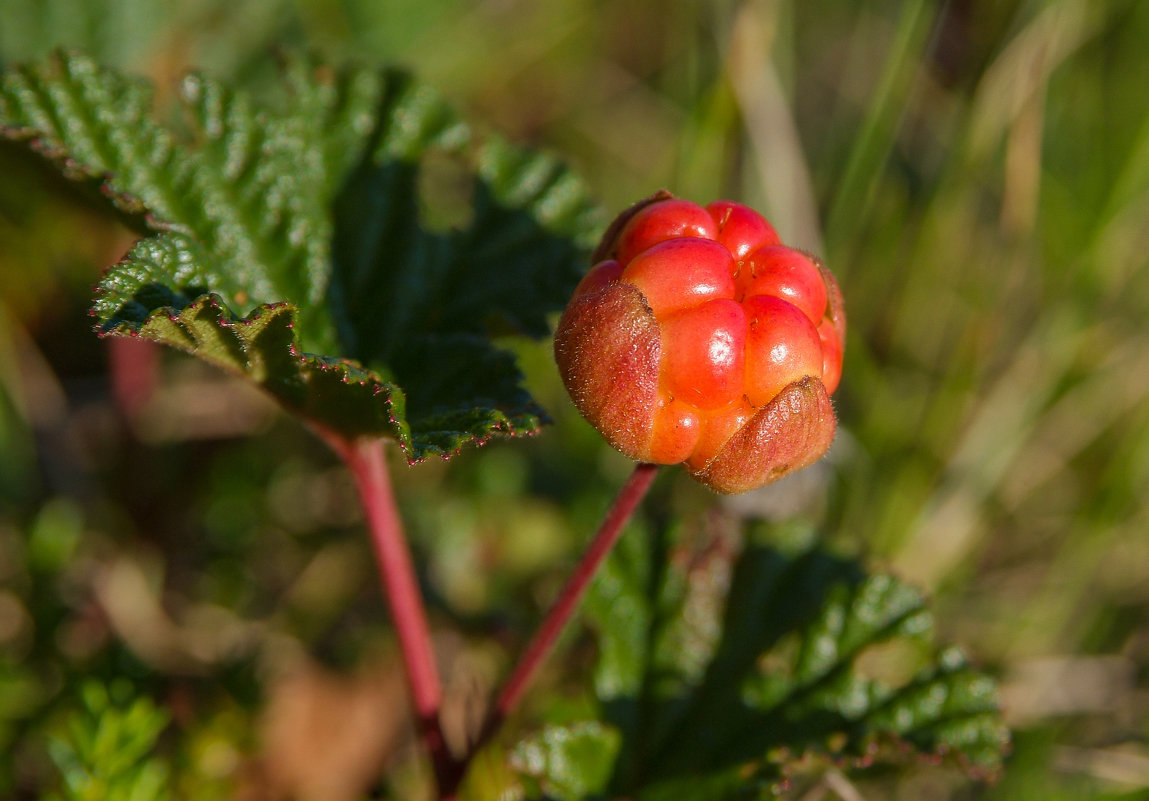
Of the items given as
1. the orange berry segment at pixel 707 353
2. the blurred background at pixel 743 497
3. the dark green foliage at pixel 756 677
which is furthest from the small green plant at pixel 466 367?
the blurred background at pixel 743 497

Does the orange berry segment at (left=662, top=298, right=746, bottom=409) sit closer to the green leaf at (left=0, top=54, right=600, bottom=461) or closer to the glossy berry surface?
the glossy berry surface

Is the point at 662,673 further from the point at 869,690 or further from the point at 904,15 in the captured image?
the point at 904,15

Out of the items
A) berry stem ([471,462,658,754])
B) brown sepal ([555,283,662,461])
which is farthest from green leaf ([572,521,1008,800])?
brown sepal ([555,283,662,461])

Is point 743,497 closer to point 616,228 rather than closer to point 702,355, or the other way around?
point 616,228

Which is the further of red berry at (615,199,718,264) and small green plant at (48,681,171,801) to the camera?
small green plant at (48,681,171,801)

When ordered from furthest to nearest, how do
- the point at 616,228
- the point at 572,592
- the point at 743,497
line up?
the point at 743,497 → the point at 572,592 → the point at 616,228

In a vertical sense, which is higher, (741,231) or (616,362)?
(741,231)

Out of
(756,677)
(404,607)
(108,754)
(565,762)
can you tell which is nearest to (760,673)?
(756,677)

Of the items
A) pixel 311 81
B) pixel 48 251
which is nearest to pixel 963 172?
pixel 311 81
